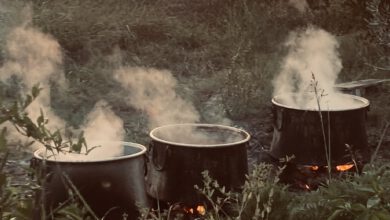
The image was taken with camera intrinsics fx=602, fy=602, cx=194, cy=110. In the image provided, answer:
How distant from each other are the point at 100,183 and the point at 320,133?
2298 mm

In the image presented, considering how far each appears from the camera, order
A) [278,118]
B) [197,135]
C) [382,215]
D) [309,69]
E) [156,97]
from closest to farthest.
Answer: [382,215] → [197,135] → [278,118] → [309,69] → [156,97]

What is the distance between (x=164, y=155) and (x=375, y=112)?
3.51 meters

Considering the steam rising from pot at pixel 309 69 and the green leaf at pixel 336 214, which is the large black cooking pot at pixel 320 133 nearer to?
the steam rising from pot at pixel 309 69

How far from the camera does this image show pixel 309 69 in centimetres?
743

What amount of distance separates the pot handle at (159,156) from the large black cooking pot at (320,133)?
4.39ft

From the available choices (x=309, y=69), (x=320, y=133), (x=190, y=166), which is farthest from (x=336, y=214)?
(x=309, y=69)

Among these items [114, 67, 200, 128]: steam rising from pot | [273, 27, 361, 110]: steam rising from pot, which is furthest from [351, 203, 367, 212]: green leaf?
[114, 67, 200, 128]: steam rising from pot

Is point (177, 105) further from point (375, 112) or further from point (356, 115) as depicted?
point (356, 115)

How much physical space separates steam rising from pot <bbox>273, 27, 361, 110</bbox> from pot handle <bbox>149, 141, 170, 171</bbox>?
168 cm

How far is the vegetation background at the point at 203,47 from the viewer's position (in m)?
6.94

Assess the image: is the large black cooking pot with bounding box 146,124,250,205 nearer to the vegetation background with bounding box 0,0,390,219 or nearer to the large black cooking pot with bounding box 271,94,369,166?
the large black cooking pot with bounding box 271,94,369,166

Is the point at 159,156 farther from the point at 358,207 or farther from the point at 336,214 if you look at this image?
the point at 358,207

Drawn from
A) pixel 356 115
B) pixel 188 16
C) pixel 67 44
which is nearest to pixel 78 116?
pixel 67 44

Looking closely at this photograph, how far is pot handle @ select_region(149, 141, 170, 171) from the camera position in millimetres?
4180
